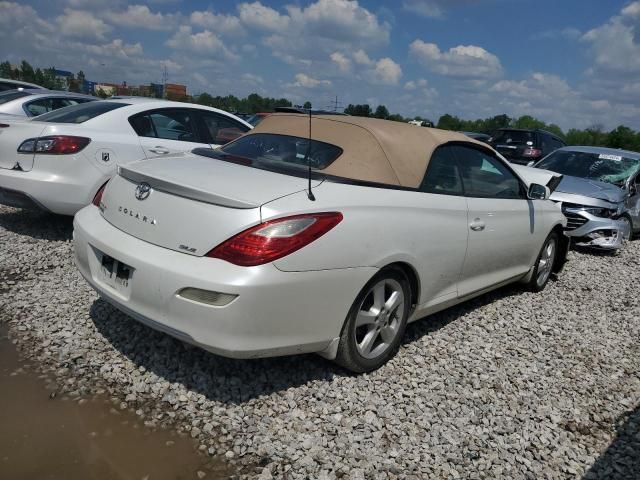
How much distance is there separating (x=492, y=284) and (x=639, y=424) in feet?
5.07

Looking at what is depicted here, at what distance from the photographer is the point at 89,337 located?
3.47m

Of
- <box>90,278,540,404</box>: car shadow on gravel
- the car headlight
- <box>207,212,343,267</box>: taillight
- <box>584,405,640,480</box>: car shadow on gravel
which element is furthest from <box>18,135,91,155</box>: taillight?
the car headlight

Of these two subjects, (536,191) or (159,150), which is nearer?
(536,191)

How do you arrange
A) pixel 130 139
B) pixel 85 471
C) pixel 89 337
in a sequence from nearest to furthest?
pixel 85 471 < pixel 89 337 < pixel 130 139

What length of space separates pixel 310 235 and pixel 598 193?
667 centimetres

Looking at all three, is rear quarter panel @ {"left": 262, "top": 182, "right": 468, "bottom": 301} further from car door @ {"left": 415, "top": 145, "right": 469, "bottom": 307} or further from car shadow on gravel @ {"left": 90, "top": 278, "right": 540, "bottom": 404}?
car shadow on gravel @ {"left": 90, "top": 278, "right": 540, "bottom": 404}

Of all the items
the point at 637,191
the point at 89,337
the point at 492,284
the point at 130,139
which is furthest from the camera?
the point at 637,191

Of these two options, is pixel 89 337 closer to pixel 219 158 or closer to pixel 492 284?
pixel 219 158

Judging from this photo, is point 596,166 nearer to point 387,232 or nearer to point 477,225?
point 477,225

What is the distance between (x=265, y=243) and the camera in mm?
2562

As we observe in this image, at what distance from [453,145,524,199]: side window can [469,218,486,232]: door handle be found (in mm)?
205

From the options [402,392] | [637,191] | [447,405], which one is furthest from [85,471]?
[637,191]

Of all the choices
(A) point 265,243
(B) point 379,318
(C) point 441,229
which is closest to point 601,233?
(C) point 441,229

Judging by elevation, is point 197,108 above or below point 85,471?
above
